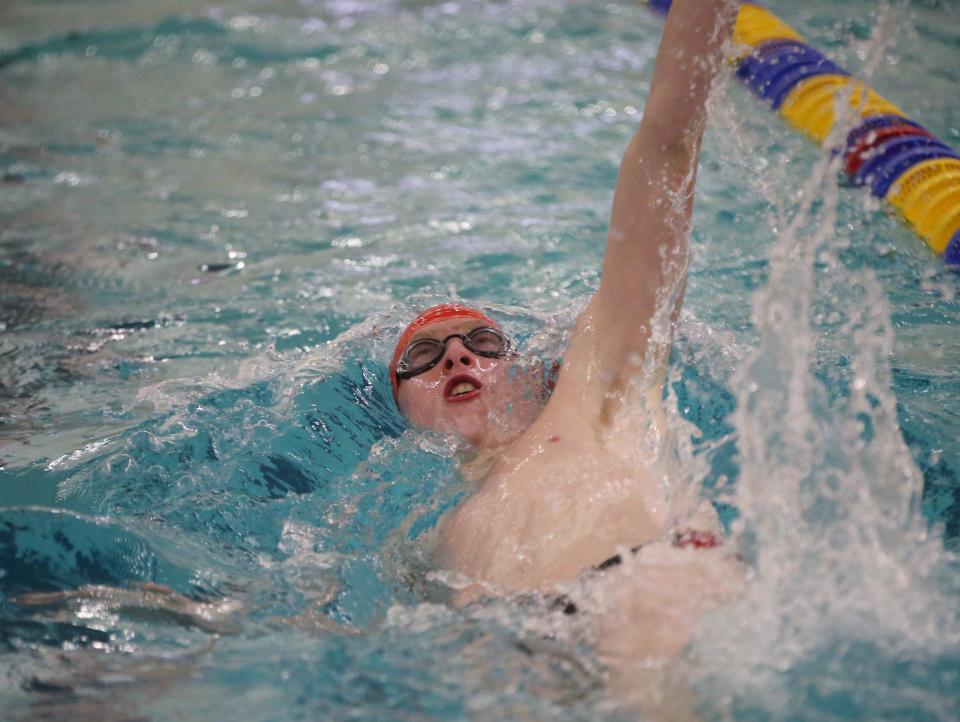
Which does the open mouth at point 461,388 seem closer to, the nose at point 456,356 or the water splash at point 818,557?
the nose at point 456,356

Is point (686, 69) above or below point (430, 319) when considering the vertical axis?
above

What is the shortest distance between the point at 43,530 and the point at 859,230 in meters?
3.27

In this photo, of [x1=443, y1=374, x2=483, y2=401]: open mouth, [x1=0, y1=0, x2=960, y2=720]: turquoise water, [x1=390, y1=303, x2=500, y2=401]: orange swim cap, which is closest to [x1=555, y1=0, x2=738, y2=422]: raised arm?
[x1=0, y1=0, x2=960, y2=720]: turquoise water

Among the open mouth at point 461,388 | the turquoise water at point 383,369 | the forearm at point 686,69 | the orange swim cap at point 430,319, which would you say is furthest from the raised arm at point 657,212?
the orange swim cap at point 430,319

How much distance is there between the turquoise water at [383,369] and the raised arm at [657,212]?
0.22 metres

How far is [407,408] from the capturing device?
3107 mm

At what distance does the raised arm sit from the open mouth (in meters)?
0.33

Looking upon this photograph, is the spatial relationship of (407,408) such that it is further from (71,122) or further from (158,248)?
(71,122)

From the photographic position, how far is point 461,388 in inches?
116

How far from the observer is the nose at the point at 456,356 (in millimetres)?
2959

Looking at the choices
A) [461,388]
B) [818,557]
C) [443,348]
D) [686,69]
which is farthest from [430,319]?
[818,557]

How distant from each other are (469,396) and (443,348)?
191 mm

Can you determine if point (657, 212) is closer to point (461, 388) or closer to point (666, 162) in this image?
point (666, 162)

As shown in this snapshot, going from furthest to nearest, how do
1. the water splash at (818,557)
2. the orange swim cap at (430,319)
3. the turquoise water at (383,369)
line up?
1. the orange swim cap at (430,319)
2. the turquoise water at (383,369)
3. the water splash at (818,557)
